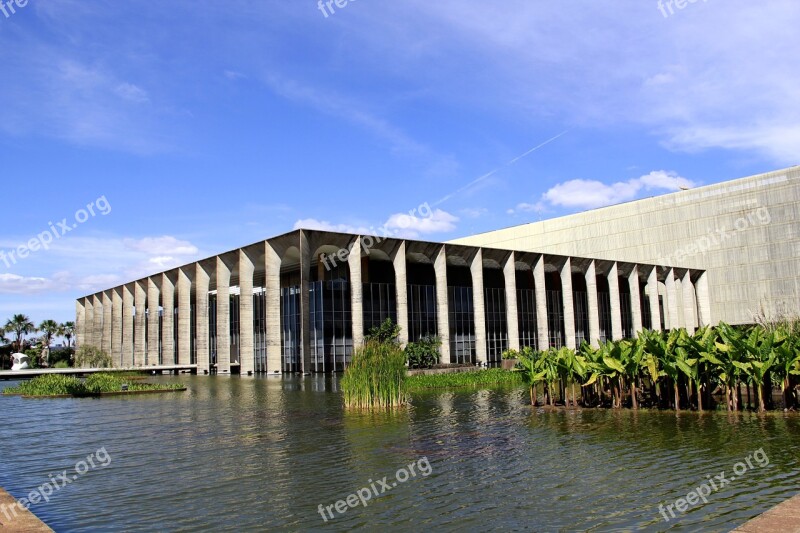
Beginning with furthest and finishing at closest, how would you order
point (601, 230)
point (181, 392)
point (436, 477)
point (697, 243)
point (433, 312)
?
1. point (601, 230)
2. point (697, 243)
3. point (433, 312)
4. point (181, 392)
5. point (436, 477)

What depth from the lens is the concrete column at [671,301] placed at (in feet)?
226

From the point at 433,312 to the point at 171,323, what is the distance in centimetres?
2268

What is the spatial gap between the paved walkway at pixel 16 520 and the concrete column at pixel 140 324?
5740 centimetres

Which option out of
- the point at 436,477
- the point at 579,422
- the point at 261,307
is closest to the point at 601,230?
the point at 261,307

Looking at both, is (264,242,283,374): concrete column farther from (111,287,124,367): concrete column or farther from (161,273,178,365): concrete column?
(111,287,124,367): concrete column

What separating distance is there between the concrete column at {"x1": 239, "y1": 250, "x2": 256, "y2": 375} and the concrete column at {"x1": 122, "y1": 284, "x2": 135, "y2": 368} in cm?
2403

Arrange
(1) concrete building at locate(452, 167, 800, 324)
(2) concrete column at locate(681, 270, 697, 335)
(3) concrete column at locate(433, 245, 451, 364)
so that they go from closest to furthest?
(3) concrete column at locate(433, 245, 451, 364), (1) concrete building at locate(452, 167, 800, 324), (2) concrete column at locate(681, 270, 697, 335)

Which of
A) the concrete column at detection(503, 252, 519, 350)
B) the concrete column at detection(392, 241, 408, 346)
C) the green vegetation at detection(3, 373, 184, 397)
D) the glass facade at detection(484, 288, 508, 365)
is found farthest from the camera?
the glass facade at detection(484, 288, 508, 365)

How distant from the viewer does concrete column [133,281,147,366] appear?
204 feet

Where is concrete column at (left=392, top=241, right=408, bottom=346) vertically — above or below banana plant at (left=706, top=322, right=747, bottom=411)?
above

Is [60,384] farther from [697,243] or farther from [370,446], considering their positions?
[697,243]

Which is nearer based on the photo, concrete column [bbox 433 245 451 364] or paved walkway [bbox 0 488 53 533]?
paved walkway [bbox 0 488 53 533]

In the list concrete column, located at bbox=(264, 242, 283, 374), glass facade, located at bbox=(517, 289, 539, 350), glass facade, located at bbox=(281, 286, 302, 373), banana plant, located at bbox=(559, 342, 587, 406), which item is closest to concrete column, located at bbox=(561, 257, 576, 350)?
glass facade, located at bbox=(517, 289, 539, 350)

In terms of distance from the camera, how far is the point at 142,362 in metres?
65.9
